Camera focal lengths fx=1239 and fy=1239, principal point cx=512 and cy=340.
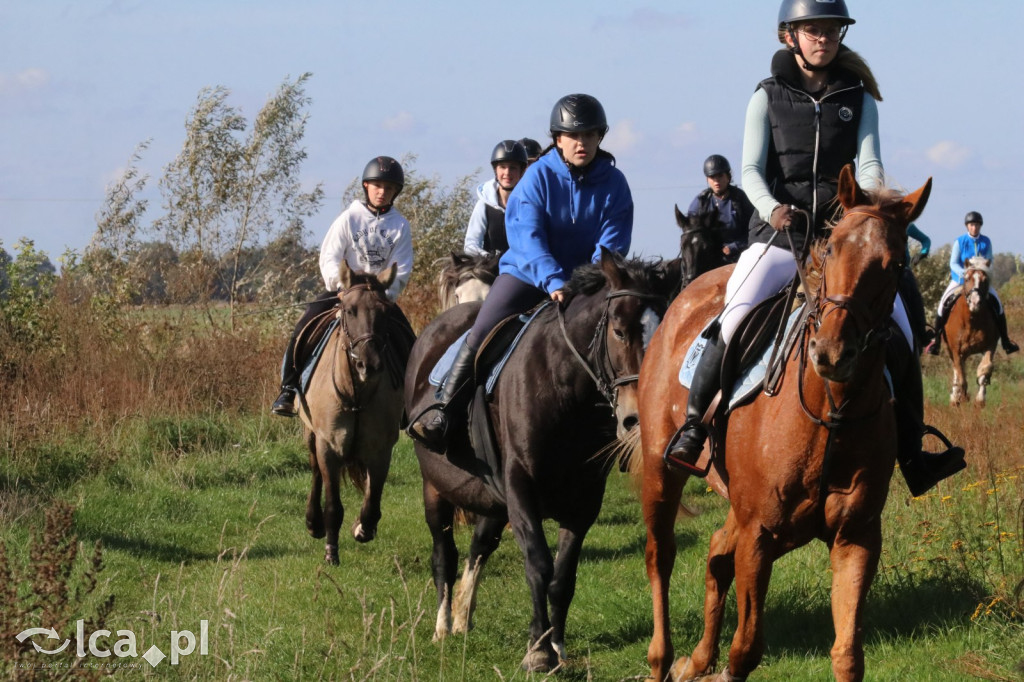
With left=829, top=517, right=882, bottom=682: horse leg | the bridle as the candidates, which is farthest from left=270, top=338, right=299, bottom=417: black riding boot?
left=829, top=517, right=882, bottom=682: horse leg

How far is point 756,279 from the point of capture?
19.3 feet

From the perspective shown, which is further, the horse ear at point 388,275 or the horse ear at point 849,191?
the horse ear at point 388,275

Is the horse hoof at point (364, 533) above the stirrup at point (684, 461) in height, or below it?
below

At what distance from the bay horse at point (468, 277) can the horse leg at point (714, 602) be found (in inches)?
181

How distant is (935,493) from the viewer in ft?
28.3

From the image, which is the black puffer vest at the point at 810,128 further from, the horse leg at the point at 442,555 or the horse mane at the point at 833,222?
the horse leg at the point at 442,555

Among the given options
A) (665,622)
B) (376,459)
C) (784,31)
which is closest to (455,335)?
(376,459)

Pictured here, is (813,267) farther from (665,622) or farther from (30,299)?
(30,299)

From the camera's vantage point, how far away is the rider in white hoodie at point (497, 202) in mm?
11727

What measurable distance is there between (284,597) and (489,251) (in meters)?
4.80

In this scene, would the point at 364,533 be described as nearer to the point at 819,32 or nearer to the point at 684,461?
the point at 684,461

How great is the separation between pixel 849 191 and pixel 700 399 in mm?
1383

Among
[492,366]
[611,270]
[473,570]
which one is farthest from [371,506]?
[611,270]

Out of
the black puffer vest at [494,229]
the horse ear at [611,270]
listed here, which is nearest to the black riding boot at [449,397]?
the horse ear at [611,270]
